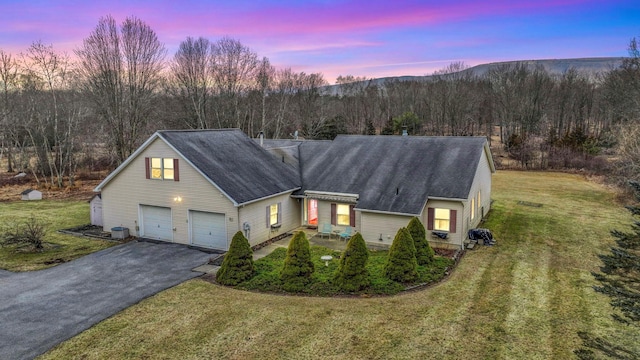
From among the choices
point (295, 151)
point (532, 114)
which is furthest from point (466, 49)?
point (295, 151)

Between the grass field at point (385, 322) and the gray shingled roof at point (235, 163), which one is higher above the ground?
the gray shingled roof at point (235, 163)

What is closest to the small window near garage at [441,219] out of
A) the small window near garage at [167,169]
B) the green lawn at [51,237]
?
the small window near garage at [167,169]

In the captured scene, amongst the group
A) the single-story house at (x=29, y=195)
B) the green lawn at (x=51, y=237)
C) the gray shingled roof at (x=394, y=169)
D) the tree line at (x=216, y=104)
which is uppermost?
the tree line at (x=216, y=104)

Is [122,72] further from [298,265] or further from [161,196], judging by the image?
[298,265]

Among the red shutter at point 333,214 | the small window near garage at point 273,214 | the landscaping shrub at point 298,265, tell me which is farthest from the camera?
the red shutter at point 333,214

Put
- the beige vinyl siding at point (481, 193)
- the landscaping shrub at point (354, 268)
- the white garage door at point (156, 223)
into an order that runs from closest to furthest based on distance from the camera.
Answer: the landscaping shrub at point (354, 268) < the beige vinyl siding at point (481, 193) < the white garage door at point (156, 223)

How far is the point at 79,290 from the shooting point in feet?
45.4

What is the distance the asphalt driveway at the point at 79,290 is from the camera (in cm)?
1089

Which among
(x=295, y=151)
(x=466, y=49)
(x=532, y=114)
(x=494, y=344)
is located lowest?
(x=494, y=344)

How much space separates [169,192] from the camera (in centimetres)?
1936

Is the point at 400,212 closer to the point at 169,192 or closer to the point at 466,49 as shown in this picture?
the point at 169,192

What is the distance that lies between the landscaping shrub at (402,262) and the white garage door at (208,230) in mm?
8207

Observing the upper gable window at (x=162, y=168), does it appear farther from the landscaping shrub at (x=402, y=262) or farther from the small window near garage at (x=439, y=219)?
the small window near garage at (x=439, y=219)

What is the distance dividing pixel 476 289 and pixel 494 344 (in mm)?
3819
